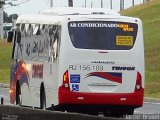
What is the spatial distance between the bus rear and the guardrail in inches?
326

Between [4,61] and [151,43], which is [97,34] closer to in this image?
[151,43]

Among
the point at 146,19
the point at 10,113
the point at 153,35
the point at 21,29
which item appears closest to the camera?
the point at 10,113

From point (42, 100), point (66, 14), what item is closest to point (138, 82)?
point (66, 14)

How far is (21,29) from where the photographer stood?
2625 centimetres

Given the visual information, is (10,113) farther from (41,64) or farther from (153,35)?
(153,35)

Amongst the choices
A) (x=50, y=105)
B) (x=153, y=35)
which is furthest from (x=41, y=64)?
(x=153, y=35)

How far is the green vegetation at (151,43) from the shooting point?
4738 cm

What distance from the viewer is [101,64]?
21844mm

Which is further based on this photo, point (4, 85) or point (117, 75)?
point (4, 85)

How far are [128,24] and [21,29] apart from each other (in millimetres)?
5122

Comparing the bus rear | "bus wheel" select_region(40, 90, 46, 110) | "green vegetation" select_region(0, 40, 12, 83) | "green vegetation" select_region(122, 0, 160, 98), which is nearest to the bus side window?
the bus rear

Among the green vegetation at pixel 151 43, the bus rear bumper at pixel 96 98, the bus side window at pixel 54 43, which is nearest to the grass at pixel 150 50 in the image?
the green vegetation at pixel 151 43

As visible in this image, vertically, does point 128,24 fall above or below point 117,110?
above

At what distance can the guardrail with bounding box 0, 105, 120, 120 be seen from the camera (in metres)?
12.4
